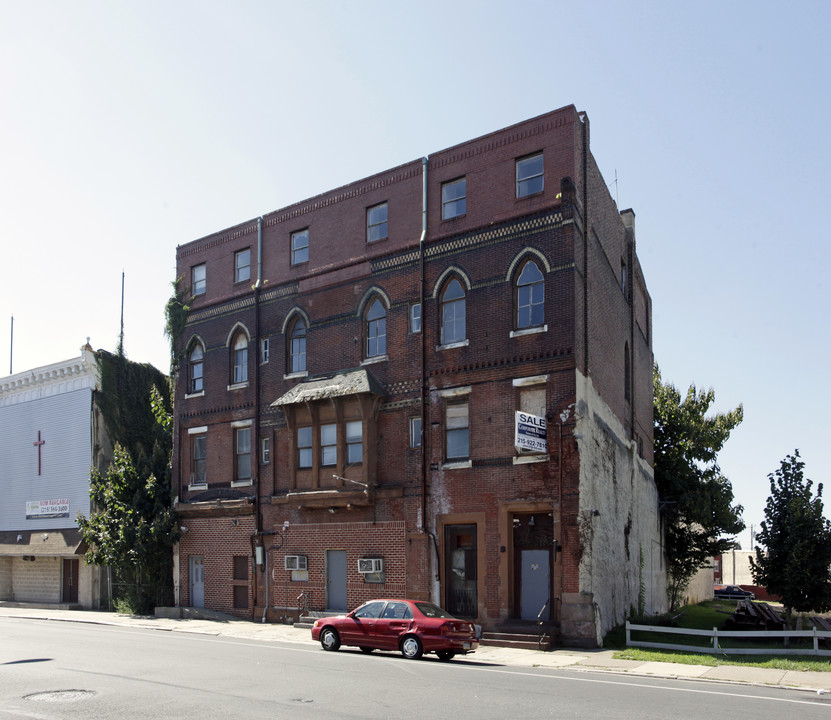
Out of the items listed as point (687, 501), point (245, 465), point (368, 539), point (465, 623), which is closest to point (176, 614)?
point (245, 465)

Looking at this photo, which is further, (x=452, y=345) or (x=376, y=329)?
(x=376, y=329)

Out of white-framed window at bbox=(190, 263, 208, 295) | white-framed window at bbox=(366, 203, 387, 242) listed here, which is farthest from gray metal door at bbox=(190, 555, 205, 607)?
white-framed window at bbox=(366, 203, 387, 242)

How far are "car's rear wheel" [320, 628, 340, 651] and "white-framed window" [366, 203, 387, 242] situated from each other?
13.0 metres

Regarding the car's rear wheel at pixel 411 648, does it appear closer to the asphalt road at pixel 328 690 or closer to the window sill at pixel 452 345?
the asphalt road at pixel 328 690

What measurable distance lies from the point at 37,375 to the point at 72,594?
32.5ft

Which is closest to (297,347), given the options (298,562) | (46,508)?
(298,562)

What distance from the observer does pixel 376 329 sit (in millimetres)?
27422

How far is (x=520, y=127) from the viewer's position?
976 inches

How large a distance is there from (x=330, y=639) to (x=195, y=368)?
15.9 metres

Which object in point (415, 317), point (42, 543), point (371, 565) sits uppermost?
point (415, 317)

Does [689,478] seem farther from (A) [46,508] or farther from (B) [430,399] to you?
(A) [46,508]

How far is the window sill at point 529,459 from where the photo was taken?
22.8 meters

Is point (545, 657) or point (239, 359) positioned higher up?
point (239, 359)

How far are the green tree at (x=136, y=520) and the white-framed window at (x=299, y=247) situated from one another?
32.0ft
